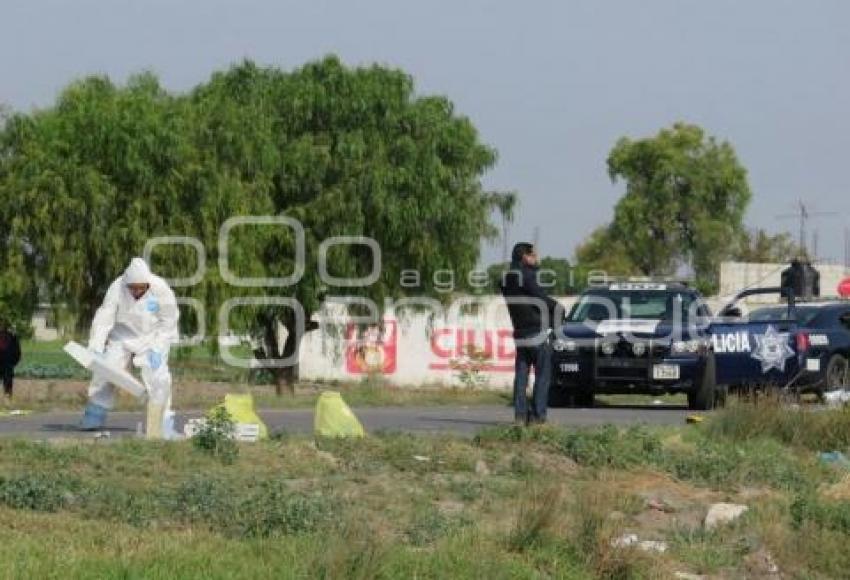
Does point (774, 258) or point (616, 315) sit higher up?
point (774, 258)

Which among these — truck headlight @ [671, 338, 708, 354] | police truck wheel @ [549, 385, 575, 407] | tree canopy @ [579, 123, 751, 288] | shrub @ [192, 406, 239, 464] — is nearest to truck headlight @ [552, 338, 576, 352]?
police truck wheel @ [549, 385, 575, 407]

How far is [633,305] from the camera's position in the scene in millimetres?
24562

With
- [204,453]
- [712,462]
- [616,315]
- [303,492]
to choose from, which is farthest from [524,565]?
[616,315]

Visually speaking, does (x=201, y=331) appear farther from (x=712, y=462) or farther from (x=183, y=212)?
(x=712, y=462)

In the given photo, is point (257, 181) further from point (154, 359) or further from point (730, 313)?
point (154, 359)

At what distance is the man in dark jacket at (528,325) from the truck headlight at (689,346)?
5.38m

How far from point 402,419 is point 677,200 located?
4914 cm

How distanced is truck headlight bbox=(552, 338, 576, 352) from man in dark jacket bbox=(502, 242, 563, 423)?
17.6 ft

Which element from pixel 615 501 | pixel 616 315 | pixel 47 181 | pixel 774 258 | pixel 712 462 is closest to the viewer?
pixel 615 501

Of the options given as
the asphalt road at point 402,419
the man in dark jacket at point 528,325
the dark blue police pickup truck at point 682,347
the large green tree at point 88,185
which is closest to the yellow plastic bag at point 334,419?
the asphalt road at point 402,419

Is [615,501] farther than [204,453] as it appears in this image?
No

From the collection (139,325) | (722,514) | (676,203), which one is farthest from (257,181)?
(676,203)

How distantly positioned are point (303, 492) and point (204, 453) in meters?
1.50

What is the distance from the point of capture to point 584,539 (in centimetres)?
1092
